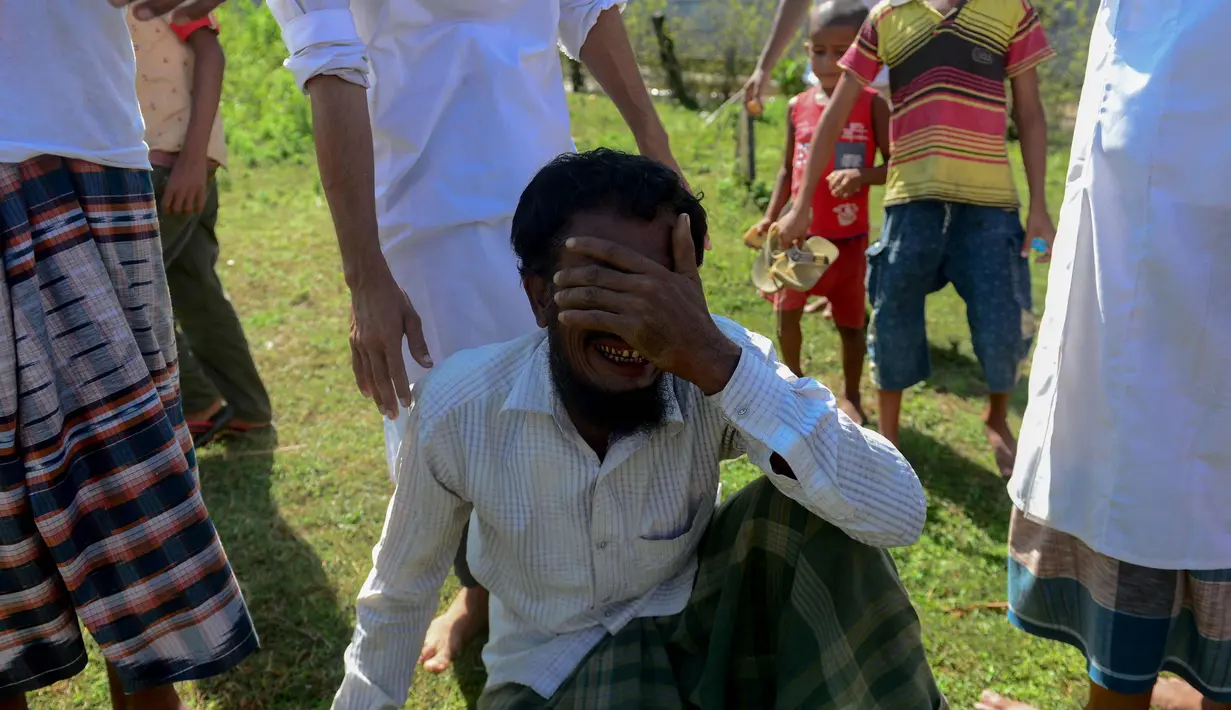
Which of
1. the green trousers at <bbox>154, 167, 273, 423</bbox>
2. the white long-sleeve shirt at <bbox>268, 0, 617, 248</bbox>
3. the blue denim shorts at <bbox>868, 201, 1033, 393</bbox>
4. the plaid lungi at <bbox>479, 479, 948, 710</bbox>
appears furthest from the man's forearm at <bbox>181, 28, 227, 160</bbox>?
the blue denim shorts at <bbox>868, 201, 1033, 393</bbox>

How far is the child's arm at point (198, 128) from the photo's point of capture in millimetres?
3334

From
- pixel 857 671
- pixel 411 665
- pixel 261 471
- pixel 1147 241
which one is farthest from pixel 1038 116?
pixel 261 471

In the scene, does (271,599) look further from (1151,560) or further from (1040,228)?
(1040,228)

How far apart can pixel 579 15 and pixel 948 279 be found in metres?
1.79

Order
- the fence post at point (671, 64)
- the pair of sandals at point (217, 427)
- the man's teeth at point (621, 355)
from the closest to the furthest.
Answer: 1. the man's teeth at point (621, 355)
2. the pair of sandals at point (217, 427)
3. the fence post at point (671, 64)

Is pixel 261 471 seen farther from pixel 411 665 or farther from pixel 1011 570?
pixel 1011 570

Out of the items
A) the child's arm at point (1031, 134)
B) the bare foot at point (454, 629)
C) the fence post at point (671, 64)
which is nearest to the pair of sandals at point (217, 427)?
the bare foot at point (454, 629)

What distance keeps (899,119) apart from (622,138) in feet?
16.8

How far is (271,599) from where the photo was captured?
9.86ft

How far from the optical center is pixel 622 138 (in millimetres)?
8586

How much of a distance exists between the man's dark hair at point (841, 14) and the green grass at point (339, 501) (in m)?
1.44

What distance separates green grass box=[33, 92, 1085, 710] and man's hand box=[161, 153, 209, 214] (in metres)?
0.96

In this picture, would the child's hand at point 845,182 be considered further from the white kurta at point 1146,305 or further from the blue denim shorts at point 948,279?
the white kurta at point 1146,305

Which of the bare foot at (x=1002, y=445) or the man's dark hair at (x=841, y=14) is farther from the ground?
the man's dark hair at (x=841, y=14)
